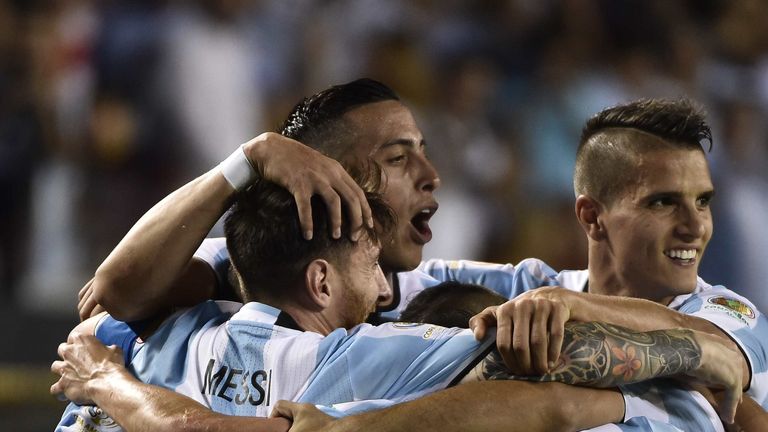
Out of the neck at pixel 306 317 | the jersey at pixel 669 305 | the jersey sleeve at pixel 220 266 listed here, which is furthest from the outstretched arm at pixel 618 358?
the jersey sleeve at pixel 220 266

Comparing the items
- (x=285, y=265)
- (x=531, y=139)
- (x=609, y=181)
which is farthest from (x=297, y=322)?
(x=531, y=139)

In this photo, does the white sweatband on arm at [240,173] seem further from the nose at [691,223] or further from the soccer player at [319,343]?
the nose at [691,223]

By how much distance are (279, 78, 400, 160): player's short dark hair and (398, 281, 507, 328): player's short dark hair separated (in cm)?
73

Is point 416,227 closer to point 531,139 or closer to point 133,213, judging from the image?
point 133,213

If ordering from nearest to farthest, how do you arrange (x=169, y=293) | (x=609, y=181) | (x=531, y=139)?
(x=169, y=293)
(x=609, y=181)
(x=531, y=139)

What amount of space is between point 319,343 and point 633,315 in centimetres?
Answer: 80

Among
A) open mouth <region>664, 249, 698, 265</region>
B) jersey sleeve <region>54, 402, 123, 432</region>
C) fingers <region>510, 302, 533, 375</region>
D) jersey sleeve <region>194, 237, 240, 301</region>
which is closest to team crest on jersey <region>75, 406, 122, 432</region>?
jersey sleeve <region>54, 402, 123, 432</region>

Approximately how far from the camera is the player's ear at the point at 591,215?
3.96 m

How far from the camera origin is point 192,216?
3061mm

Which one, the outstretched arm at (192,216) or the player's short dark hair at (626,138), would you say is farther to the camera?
the player's short dark hair at (626,138)

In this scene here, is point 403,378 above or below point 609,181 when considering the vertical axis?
below

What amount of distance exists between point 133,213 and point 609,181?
338 centimetres

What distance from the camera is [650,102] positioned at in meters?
3.95

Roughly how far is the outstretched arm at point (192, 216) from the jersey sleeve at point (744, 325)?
105 cm
